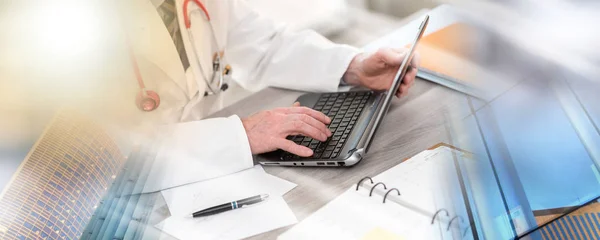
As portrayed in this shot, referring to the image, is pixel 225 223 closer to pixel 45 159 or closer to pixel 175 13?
pixel 45 159

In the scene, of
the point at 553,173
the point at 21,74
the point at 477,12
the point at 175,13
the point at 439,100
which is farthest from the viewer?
the point at 175,13

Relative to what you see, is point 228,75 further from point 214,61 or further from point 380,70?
point 380,70

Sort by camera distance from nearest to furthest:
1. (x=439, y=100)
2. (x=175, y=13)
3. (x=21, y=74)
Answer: (x=21, y=74) < (x=439, y=100) < (x=175, y=13)

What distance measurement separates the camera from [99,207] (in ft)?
2.67

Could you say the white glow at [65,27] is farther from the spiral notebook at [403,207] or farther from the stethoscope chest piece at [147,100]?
the spiral notebook at [403,207]

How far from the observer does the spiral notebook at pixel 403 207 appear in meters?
0.74

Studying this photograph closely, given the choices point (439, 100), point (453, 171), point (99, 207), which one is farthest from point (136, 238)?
point (439, 100)

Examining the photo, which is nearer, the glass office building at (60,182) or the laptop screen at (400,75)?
the glass office building at (60,182)

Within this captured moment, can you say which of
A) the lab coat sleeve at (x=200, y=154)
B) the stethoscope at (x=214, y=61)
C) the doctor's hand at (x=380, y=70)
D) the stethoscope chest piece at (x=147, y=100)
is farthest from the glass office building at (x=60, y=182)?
the doctor's hand at (x=380, y=70)

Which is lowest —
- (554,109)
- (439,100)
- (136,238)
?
(136,238)

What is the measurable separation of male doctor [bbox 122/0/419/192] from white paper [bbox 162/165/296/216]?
0.07 ft

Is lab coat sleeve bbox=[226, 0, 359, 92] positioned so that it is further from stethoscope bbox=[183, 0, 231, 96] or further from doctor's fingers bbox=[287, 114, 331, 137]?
doctor's fingers bbox=[287, 114, 331, 137]

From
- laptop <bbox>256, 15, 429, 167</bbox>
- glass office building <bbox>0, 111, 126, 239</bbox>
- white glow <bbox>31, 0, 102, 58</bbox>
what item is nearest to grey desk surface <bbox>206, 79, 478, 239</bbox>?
laptop <bbox>256, 15, 429, 167</bbox>

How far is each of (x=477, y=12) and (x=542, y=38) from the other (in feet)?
0.70
